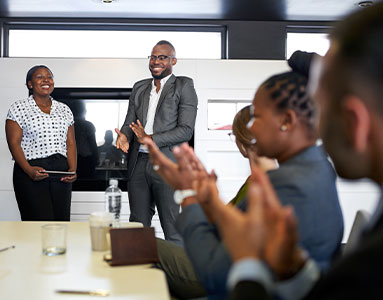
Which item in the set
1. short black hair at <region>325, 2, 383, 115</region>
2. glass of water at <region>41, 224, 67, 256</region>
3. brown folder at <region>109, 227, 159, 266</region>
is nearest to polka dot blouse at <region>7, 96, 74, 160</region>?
glass of water at <region>41, 224, 67, 256</region>

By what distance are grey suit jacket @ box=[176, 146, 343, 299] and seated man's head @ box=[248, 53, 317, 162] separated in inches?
1.8

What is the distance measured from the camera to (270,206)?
75 cm

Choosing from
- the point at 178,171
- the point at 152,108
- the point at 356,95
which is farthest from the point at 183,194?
the point at 152,108

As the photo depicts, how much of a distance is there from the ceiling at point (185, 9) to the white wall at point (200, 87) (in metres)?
0.59

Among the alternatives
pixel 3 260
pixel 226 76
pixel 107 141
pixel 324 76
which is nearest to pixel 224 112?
pixel 226 76

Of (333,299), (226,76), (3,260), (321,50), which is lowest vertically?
(3,260)

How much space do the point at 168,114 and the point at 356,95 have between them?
8.46 ft

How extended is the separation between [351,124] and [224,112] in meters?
4.06

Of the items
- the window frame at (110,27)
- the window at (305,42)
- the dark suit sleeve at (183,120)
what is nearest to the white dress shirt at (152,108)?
the dark suit sleeve at (183,120)

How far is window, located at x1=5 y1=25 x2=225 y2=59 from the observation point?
5469 millimetres

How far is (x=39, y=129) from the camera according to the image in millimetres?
3248

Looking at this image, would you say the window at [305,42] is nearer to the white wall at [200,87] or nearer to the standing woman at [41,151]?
the white wall at [200,87]

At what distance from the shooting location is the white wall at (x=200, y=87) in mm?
4648

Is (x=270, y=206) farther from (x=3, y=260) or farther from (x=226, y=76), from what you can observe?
(x=226, y=76)
